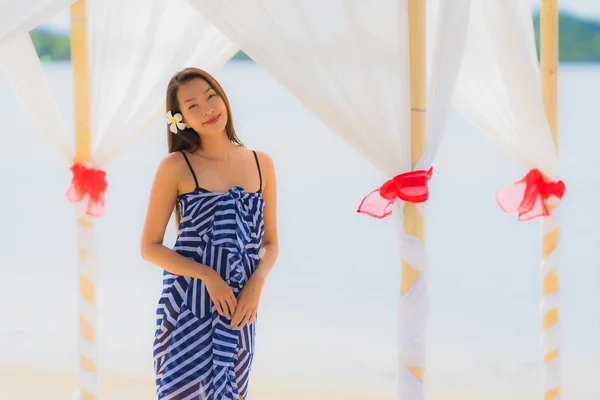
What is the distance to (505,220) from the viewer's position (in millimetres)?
11547

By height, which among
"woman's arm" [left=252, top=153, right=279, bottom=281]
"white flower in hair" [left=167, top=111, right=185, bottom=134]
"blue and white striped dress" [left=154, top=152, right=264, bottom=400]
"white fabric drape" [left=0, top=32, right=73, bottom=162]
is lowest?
"blue and white striped dress" [left=154, top=152, right=264, bottom=400]

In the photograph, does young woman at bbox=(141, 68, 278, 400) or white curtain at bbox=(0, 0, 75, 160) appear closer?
young woman at bbox=(141, 68, 278, 400)

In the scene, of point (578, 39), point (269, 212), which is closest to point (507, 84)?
point (269, 212)

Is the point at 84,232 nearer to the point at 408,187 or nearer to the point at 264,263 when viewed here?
the point at 264,263

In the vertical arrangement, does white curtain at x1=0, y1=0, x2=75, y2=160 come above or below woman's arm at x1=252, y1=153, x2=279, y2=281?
above

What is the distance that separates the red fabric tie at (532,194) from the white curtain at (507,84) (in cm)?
4

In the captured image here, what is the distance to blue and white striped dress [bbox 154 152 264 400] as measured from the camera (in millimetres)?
2891

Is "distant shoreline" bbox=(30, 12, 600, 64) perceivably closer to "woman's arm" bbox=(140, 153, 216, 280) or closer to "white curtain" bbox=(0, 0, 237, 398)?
"white curtain" bbox=(0, 0, 237, 398)

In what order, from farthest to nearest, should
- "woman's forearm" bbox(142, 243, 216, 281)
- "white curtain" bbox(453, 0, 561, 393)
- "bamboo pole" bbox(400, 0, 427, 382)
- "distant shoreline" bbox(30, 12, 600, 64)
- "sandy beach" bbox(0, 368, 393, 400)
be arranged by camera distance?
"distant shoreline" bbox(30, 12, 600, 64), "sandy beach" bbox(0, 368, 393, 400), "white curtain" bbox(453, 0, 561, 393), "bamboo pole" bbox(400, 0, 427, 382), "woman's forearm" bbox(142, 243, 216, 281)

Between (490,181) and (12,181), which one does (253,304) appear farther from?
(12,181)

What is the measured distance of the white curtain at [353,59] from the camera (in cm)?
286

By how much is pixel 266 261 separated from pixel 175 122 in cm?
50

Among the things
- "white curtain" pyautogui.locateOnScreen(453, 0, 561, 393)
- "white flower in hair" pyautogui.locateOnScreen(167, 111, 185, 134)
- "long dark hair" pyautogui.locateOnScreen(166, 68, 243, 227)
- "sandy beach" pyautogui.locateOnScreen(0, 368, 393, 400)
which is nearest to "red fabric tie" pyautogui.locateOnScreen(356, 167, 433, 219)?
"long dark hair" pyautogui.locateOnScreen(166, 68, 243, 227)

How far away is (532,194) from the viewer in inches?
144
